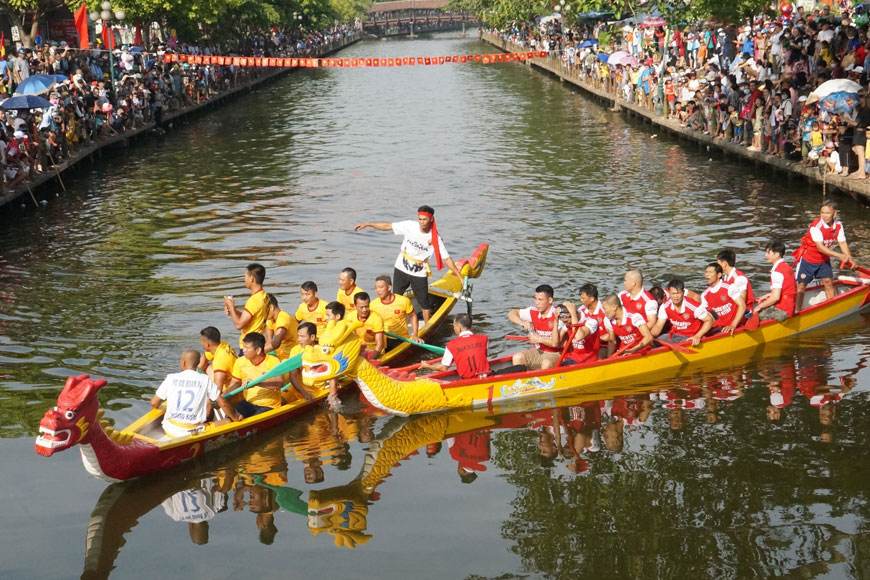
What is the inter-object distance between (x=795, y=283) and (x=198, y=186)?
20015 millimetres

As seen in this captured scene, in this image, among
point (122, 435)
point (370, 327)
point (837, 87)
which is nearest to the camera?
point (122, 435)

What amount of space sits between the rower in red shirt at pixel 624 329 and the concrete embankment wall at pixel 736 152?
1107cm

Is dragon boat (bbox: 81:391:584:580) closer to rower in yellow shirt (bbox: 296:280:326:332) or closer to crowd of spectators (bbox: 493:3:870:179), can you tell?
rower in yellow shirt (bbox: 296:280:326:332)

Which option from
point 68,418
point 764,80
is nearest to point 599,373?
point 68,418

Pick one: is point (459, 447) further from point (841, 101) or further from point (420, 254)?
point (841, 101)

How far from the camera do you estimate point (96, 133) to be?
3616cm

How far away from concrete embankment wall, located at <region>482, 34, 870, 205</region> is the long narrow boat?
14.9 m

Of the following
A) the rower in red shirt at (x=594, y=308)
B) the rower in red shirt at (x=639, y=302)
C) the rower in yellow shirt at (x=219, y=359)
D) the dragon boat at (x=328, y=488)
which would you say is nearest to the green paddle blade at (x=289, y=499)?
the dragon boat at (x=328, y=488)

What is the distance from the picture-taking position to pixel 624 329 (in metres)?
15.2

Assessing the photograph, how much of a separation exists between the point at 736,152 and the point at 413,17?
5173 inches

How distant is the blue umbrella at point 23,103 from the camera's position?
2733 cm

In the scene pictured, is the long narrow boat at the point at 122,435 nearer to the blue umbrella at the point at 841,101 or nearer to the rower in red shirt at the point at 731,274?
the rower in red shirt at the point at 731,274

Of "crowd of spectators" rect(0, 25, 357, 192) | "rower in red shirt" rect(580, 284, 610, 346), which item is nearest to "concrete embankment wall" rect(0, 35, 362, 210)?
"crowd of spectators" rect(0, 25, 357, 192)

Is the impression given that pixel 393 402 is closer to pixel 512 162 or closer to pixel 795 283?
pixel 795 283
